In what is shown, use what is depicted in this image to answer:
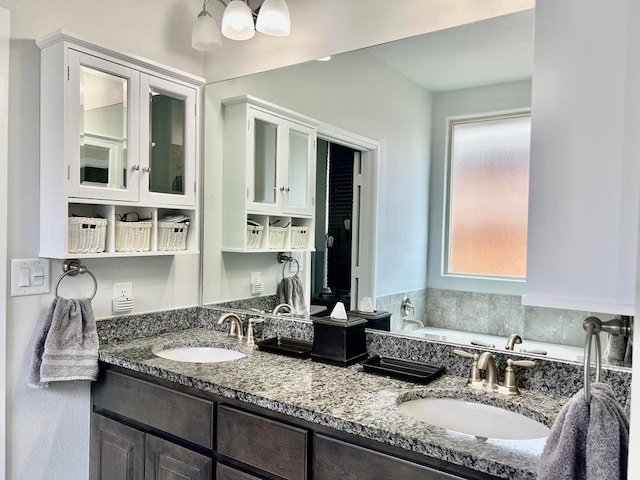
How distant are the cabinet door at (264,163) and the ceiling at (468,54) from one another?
1.90ft

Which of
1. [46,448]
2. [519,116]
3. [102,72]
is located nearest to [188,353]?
[46,448]

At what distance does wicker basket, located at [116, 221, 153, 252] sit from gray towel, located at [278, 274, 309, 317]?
600 mm

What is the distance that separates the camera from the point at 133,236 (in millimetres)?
1853

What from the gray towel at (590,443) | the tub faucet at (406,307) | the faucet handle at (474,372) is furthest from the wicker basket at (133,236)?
the gray towel at (590,443)

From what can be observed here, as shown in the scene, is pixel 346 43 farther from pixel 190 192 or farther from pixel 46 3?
pixel 46 3

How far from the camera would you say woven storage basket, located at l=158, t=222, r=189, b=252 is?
77.5 inches

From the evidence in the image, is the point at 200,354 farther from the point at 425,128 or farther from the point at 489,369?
the point at 425,128

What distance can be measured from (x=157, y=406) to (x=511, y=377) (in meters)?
1.14

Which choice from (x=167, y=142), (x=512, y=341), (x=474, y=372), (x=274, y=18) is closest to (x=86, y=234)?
(x=167, y=142)

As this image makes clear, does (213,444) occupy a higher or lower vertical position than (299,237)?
lower

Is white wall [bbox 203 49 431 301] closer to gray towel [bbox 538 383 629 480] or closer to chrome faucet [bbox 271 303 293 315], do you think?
chrome faucet [bbox 271 303 293 315]

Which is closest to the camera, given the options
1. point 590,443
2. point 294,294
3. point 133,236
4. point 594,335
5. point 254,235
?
point 590,443

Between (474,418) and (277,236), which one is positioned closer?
(474,418)

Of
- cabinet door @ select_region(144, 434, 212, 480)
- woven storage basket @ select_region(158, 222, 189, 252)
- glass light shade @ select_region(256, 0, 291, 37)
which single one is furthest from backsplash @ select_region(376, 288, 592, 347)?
glass light shade @ select_region(256, 0, 291, 37)
